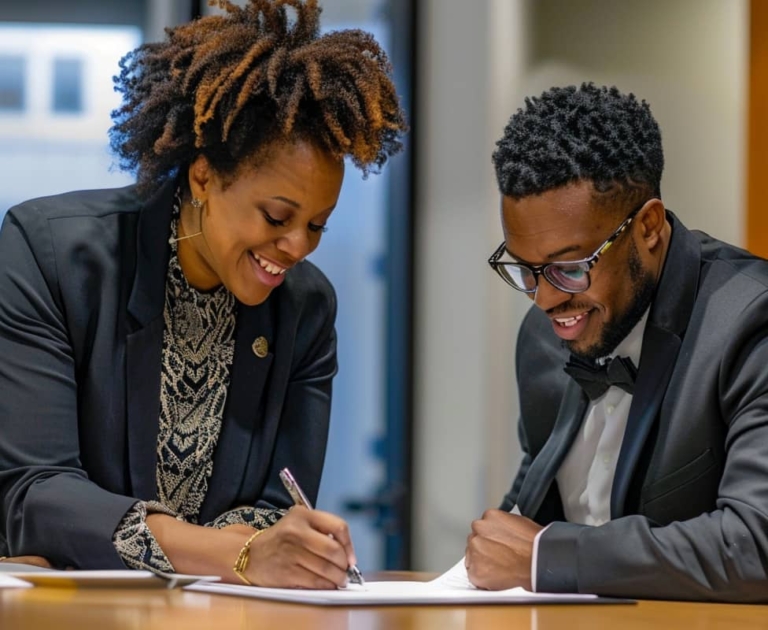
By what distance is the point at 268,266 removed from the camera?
2.35 metres

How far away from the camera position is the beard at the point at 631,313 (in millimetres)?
2254

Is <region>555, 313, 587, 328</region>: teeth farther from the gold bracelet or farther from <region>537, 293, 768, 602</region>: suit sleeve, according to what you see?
the gold bracelet

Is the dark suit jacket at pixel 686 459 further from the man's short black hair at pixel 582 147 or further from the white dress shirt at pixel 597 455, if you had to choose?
the man's short black hair at pixel 582 147

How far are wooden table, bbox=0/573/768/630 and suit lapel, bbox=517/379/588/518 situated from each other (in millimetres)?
600

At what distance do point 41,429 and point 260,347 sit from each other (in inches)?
19.2

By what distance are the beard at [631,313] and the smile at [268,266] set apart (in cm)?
57

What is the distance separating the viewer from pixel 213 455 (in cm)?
240

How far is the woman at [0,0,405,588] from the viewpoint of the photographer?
214 cm

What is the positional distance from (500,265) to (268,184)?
0.46 m

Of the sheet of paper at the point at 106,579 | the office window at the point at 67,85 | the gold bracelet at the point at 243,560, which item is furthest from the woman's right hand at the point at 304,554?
the office window at the point at 67,85

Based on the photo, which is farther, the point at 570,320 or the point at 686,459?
the point at 570,320

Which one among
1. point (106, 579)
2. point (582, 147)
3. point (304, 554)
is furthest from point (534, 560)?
point (582, 147)

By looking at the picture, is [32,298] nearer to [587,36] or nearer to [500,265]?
[500,265]

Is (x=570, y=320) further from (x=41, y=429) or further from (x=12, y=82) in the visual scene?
(x=12, y=82)
